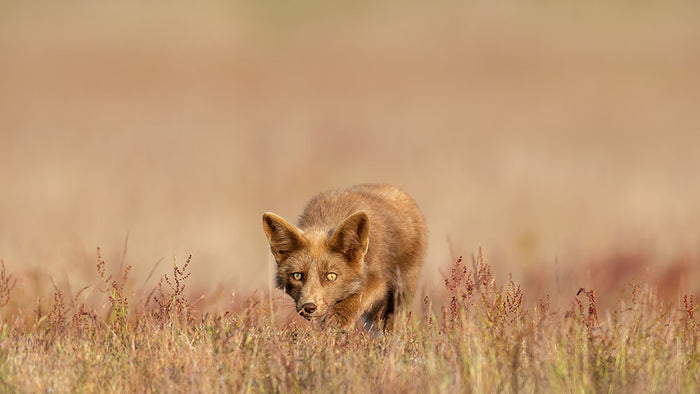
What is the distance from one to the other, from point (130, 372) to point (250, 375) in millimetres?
701

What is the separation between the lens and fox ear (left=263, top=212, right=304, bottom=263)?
7.18 meters

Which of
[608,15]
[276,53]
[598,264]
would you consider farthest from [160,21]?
[598,264]

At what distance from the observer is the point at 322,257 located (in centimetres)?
728

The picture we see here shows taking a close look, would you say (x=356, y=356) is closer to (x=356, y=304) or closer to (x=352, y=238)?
(x=352, y=238)

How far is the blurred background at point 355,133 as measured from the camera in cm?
1425

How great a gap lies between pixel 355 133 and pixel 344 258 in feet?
59.3

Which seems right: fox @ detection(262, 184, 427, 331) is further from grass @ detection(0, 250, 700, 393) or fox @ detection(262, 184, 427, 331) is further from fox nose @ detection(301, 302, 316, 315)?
grass @ detection(0, 250, 700, 393)

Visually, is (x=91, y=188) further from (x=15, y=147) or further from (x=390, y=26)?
(x=390, y=26)

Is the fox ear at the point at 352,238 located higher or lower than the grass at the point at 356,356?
higher

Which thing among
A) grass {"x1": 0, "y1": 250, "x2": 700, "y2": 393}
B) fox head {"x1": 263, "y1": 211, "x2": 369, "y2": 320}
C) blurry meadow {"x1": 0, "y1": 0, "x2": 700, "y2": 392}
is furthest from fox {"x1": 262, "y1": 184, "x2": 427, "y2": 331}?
grass {"x1": 0, "y1": 250, "x2": 700, "y2": 393}

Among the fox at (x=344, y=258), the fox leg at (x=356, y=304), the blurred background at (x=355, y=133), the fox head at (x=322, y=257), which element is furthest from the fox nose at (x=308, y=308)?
the blurred background at (x=355, y=133)

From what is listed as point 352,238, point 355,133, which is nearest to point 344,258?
point 352,238

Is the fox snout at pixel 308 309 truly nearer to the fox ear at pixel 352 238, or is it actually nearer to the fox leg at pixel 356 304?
the fox leg at pixel 356 304

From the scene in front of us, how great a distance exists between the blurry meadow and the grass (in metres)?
0.03
